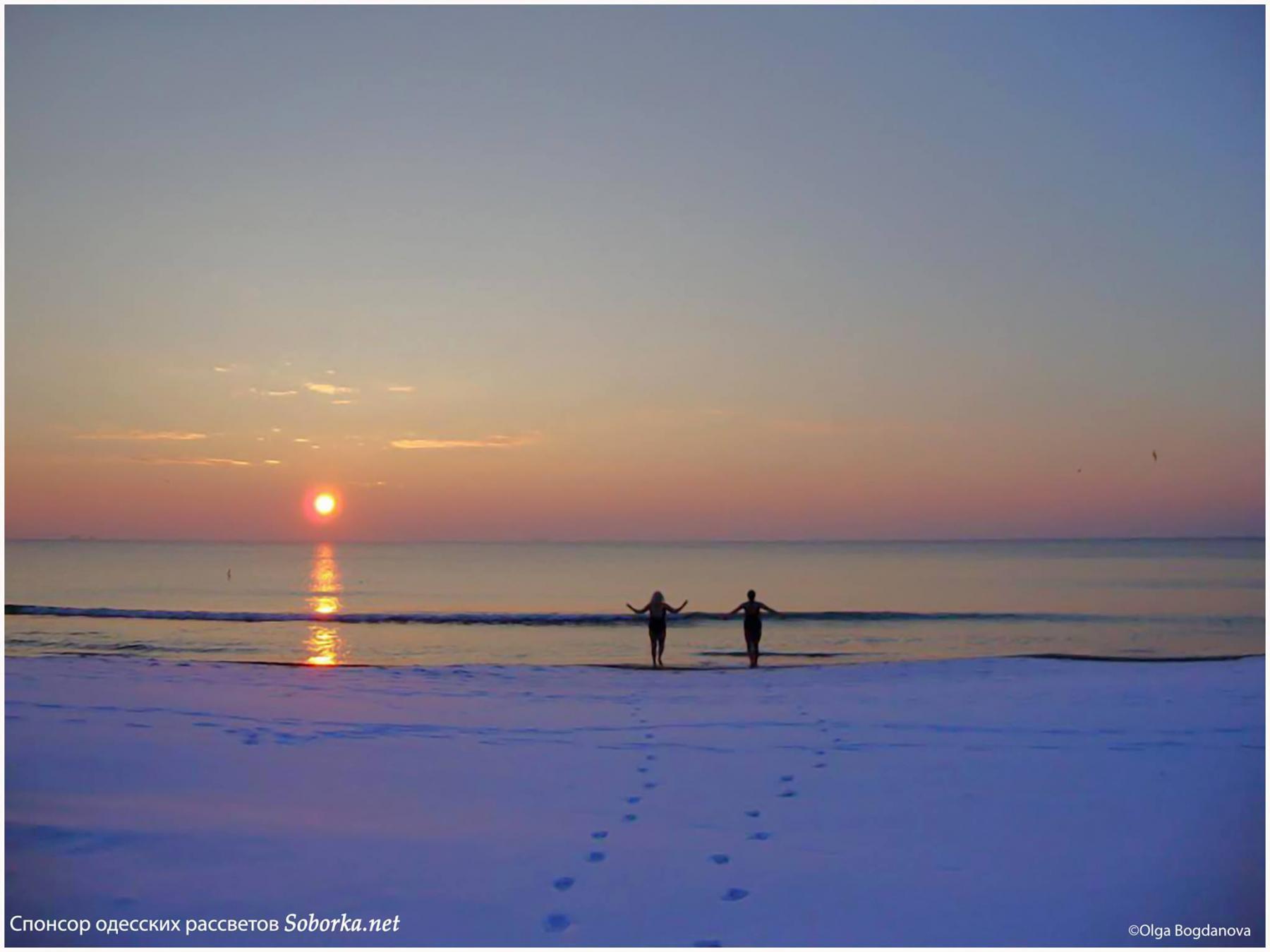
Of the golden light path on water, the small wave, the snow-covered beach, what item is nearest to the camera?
the snow-covered beach

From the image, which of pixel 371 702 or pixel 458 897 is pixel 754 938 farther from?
pixel 371 702

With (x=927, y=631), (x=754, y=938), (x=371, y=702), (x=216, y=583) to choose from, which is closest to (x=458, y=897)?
(x=754, y=938)

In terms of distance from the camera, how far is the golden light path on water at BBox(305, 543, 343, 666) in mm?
26438

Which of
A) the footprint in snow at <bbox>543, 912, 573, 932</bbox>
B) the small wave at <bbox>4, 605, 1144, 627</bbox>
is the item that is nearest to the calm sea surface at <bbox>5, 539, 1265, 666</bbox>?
the small wave at <bbox>4, 605, 1144, 627</bbox>

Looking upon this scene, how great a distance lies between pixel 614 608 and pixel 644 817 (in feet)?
136

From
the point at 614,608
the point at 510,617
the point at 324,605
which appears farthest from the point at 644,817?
the point at 324,605

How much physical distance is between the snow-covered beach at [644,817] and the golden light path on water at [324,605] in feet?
43.9

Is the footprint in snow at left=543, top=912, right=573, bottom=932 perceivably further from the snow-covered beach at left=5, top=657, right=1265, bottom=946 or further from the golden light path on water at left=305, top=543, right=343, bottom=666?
the golden light path on water at left=305, top=543, right=343, bottom=666

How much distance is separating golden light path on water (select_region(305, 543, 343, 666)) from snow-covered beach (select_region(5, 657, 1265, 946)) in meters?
13.4

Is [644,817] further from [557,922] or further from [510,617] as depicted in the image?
[510,617]

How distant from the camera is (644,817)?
7.64 m

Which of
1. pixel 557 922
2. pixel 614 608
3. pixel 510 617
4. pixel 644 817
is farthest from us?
pixel 614 608

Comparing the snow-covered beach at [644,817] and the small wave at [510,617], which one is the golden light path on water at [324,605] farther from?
the snow-covered beach at [644,817]

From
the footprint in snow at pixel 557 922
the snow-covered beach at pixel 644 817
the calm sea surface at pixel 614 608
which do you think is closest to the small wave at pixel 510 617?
the calm sea surface at pixel 614 608
